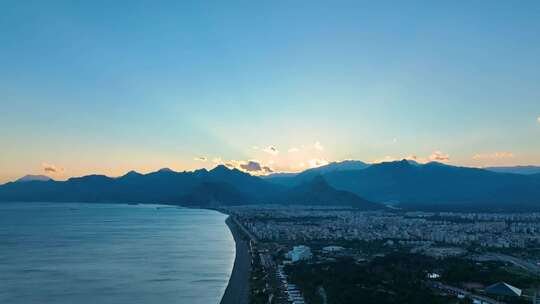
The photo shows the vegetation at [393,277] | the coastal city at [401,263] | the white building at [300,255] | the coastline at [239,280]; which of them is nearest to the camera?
the vegetation at [393,277]

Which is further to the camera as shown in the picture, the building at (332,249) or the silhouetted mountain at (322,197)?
the silhouetted mountain at (322,197)

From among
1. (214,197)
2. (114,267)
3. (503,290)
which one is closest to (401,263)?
(503,290)

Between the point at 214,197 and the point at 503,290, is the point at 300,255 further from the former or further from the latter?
the point at 214,197

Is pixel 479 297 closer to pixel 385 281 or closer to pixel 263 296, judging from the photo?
pixel 385 281

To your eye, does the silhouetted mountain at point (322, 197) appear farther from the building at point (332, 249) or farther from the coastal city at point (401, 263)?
the building at point (332, 249)

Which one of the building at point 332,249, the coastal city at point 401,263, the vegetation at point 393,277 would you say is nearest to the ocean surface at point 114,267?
the coastal city at point 401,263

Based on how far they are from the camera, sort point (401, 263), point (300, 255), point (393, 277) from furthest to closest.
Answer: point (300, 255), point (401, 263), point (393, 277)
